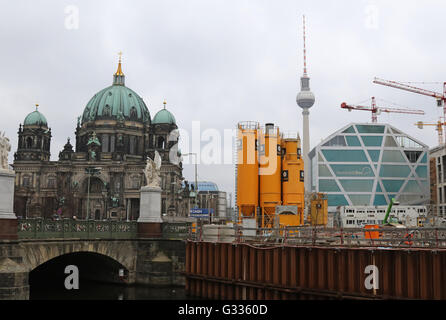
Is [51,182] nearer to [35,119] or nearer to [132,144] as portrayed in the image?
[35,119]

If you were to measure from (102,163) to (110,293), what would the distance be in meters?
87.0

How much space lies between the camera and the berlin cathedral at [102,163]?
116m

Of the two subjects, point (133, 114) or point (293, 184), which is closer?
point (293, 184)

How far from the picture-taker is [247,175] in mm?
38688

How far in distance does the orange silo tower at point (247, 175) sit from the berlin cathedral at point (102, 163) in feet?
249

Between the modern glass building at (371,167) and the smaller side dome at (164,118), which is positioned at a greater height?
the smaller side dome at (164,118)

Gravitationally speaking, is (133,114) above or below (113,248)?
above

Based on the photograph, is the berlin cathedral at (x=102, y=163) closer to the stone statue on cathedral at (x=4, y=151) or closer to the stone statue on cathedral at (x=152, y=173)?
the stone statue on cathedral at (x=152, y=173)

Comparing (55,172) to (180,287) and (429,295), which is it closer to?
(180,287)

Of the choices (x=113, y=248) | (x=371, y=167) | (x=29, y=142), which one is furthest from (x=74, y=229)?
(x=371, y=167)

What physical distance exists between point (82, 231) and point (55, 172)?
305 feet

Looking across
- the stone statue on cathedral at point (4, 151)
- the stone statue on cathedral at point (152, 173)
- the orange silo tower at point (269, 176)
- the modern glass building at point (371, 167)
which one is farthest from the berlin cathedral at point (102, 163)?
the stone statue on cathedral at point (4, 151)

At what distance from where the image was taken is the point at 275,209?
38188mm
